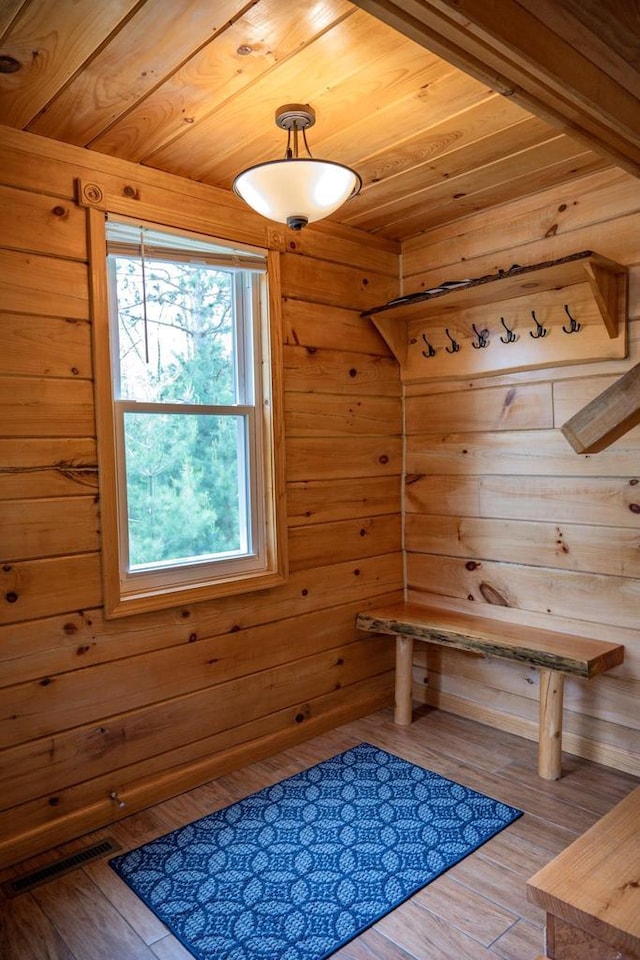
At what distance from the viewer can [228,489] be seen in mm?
2678

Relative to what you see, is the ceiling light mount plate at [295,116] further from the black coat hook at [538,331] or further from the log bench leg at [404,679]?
the log bench leg at [404,679]

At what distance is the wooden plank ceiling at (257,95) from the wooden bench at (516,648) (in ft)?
5.56

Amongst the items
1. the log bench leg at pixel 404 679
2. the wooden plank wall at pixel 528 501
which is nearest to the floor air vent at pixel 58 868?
the log bench leg at pixel 404 679

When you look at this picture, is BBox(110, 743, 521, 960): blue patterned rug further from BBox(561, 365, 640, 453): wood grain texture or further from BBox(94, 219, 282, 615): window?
BBox(561, 365, 640, 453): wood grain texture

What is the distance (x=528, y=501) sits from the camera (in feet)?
9.25

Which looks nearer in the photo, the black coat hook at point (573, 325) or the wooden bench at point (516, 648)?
the wooden bench at point (516, 648)

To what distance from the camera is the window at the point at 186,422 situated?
7.75ft

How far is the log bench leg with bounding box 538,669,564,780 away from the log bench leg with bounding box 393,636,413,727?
645 mm

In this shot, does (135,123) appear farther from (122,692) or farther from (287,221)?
(122,692)

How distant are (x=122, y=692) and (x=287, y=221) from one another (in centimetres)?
169

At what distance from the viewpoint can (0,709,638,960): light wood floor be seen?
67.8 inches

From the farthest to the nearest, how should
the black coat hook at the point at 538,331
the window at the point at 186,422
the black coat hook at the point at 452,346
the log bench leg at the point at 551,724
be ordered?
the black coat hook at the point at 452,346 → the black coat hook at the point at 538,331 → the log bench leg at the point at 551,724 → the window at the point at 186,422

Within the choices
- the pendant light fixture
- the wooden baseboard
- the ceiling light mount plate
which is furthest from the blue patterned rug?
the ceiling light mount plate

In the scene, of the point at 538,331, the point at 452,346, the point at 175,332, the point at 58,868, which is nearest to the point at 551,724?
the point at 538,331
